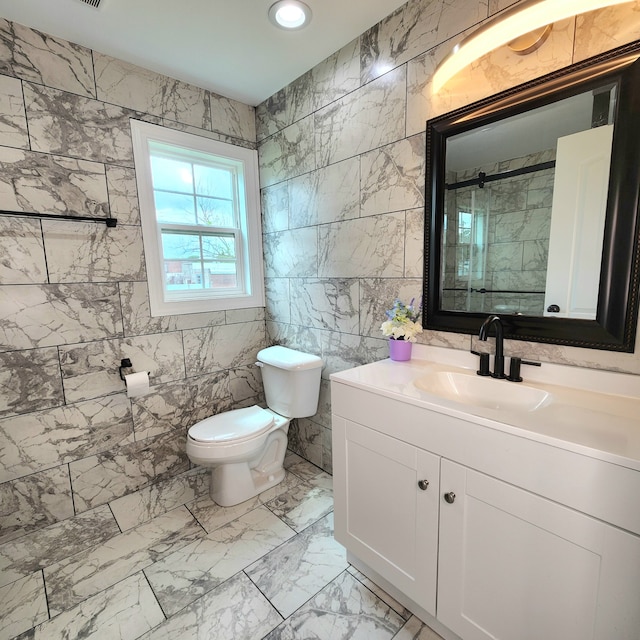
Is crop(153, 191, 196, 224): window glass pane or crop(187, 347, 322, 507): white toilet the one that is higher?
crop(153, 191, 196, 224): window glass pane

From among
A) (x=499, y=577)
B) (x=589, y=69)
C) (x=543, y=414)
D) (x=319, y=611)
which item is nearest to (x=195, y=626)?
(x=319, y=611)

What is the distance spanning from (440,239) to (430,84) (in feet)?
2.18

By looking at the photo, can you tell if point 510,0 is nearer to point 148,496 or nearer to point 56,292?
point 56,292

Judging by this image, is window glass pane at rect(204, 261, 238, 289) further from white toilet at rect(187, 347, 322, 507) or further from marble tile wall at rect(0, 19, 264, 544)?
white toilet at rect(187, 347, 322, 507)

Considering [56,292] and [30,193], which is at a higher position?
[30,193]

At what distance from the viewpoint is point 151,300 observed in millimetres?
1994

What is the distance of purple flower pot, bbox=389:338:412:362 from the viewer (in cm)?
154

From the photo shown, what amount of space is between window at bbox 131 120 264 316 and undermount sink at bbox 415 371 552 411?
60.5 inches

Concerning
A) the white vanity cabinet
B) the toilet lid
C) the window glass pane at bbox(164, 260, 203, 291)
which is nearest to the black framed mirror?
the white vanity cabinet

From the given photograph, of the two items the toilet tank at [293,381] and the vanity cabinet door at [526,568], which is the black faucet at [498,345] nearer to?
the vanity cabinet door at [526,568]

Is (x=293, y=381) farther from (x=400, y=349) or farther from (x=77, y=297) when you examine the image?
(x=77, y=297)

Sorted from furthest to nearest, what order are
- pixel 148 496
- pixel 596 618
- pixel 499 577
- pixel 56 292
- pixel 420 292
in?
pixel 148 496 → pixel 56 292 → pixel 420 292 → pixel 499 577 → pixel 596 618

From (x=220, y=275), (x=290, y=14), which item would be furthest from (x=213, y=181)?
(x=290, y=14)

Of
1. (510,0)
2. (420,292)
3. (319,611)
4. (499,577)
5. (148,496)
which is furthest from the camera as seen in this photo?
(148,496)
